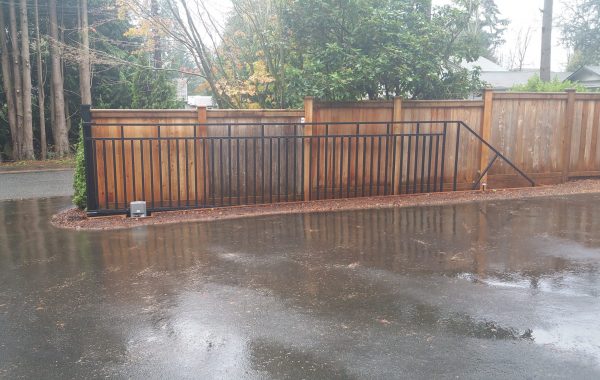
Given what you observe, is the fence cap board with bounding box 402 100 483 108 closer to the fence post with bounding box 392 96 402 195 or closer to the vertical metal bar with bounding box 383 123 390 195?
the fence post with bounding box 392 96 402 195

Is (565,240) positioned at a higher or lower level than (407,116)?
lower

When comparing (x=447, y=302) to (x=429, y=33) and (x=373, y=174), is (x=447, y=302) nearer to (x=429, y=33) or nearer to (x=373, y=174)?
(x=373, y=174)

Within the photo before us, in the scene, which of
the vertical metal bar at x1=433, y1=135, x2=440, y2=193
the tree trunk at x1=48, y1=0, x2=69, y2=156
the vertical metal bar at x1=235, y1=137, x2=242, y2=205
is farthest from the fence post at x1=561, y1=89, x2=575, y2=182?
the tree trunk at x1=48, y1=0, x2=69, y2=156

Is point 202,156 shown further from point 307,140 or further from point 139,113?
point 307,140

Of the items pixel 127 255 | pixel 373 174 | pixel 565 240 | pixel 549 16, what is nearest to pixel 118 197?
pixel 127 255

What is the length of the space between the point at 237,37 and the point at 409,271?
818 centimetres

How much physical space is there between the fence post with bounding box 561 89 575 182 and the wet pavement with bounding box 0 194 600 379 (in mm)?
2892

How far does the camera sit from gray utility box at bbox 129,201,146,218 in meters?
8.05

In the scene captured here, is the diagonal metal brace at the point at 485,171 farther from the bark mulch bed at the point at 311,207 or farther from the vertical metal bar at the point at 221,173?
the vertical metal bar at the point at 221,173

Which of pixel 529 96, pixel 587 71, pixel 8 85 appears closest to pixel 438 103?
pixel 529 96

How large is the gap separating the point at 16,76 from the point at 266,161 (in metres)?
14.0

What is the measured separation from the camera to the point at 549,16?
58.2 feet

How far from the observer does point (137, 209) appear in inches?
318

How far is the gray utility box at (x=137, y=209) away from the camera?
8.05 m
